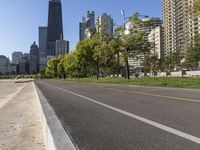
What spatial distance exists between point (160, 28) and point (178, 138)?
Answer: 6408 inches

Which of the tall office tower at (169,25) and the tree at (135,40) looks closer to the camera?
the tree at (135,40)

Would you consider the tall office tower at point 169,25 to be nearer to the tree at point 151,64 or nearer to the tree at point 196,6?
the tree at point 151,64

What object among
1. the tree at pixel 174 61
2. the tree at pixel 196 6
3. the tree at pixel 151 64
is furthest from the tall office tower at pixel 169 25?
the tree at pixel 196 6

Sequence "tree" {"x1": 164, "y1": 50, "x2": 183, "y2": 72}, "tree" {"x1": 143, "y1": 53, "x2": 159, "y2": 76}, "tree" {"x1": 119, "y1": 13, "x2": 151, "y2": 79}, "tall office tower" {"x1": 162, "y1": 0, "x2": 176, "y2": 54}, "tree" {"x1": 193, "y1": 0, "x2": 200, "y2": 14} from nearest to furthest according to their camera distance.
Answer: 1. "tree" {"x1": 193, "y1": 0, "x2": 200, "y2": 14}
2. "tree" {"x1": 119, "y1": 13, "x2": 151, "y2": 79}
3. "tall office tower" {"x1": 162, "y1": 0, "x2": 176, "y2": 54}
4. "tree" {"x1": 143, "y1": 53, "x2": 159, "y2": 76}
5. "tree" {"x1": 164, "y1": 50, "x2": 183, "y2": 72}

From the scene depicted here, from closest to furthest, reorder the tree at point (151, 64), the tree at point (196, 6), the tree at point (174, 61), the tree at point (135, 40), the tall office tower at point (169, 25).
Answer: the tree at point (196, 6)
the tree at point (135, 40)
the tall office tower at point (169, 25)
the tree at point (151, 64)
the tree at point (174, 61)

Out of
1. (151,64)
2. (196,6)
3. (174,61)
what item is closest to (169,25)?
(174,61)

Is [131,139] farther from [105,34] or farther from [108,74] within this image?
[108,74]

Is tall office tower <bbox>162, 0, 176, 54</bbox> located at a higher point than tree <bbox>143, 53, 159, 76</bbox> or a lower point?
higher

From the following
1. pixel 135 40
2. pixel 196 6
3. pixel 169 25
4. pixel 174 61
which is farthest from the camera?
pixel 169 25

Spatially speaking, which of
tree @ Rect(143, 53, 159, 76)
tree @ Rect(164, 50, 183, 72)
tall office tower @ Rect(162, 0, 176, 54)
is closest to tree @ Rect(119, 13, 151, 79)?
tall office tower @ Rect(162, 0, 176, 54)

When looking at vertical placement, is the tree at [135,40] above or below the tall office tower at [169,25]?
below

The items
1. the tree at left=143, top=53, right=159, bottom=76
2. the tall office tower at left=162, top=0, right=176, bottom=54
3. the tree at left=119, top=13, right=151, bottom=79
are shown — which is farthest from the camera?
the tree at left=143, top=53, right=159, bottom=76

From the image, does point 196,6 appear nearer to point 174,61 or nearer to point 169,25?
point 174,61

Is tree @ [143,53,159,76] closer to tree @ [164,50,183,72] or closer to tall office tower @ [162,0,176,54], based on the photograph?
tree @ [164,50,183,72]
